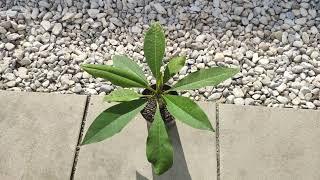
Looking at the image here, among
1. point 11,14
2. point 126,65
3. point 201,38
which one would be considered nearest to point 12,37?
point 11,14

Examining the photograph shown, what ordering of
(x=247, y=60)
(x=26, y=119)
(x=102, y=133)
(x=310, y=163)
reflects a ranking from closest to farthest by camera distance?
1. (x=102, y=133)
2. (x=310, y=163)
3. (x=26, y=119)
4. (x=247, y=60)

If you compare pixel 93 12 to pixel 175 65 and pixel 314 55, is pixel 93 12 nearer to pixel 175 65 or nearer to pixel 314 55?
pixel 175 65

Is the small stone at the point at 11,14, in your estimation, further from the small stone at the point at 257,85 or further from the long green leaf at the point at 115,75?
the small stone at the point at 257,85

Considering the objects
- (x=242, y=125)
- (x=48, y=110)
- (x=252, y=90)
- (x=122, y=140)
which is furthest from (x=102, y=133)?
(x=252, y=90)

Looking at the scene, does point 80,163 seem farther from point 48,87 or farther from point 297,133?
point 297,133

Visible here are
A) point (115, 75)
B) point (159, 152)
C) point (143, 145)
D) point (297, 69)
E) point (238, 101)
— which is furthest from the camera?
point (297, 69)

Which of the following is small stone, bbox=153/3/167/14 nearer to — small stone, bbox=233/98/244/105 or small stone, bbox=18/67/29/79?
small stone, bbox=233/98/244/105
